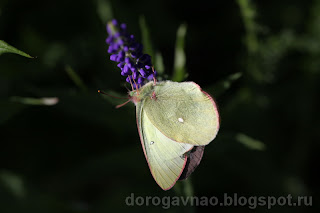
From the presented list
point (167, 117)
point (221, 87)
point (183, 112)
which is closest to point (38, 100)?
point (167, 117)

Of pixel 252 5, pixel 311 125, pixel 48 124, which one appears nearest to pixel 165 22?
pixel 252 5

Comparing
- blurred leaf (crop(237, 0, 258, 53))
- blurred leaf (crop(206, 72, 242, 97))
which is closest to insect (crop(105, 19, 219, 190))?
blurred leaf (crop(206, 72, 242, 97))

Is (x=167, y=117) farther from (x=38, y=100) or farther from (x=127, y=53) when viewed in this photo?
(x=38, y=100)

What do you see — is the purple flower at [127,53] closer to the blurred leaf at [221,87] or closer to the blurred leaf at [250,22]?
the blurred leaf at [221,87]

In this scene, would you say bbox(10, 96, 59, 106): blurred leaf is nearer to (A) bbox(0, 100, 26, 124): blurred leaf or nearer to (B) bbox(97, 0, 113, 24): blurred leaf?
(A) bbox(0, 100, 26, 124): blurred leaf

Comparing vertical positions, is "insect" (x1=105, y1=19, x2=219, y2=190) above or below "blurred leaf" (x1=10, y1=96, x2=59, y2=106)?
below

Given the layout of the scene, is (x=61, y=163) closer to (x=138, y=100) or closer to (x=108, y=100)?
(x=108, y=100)
